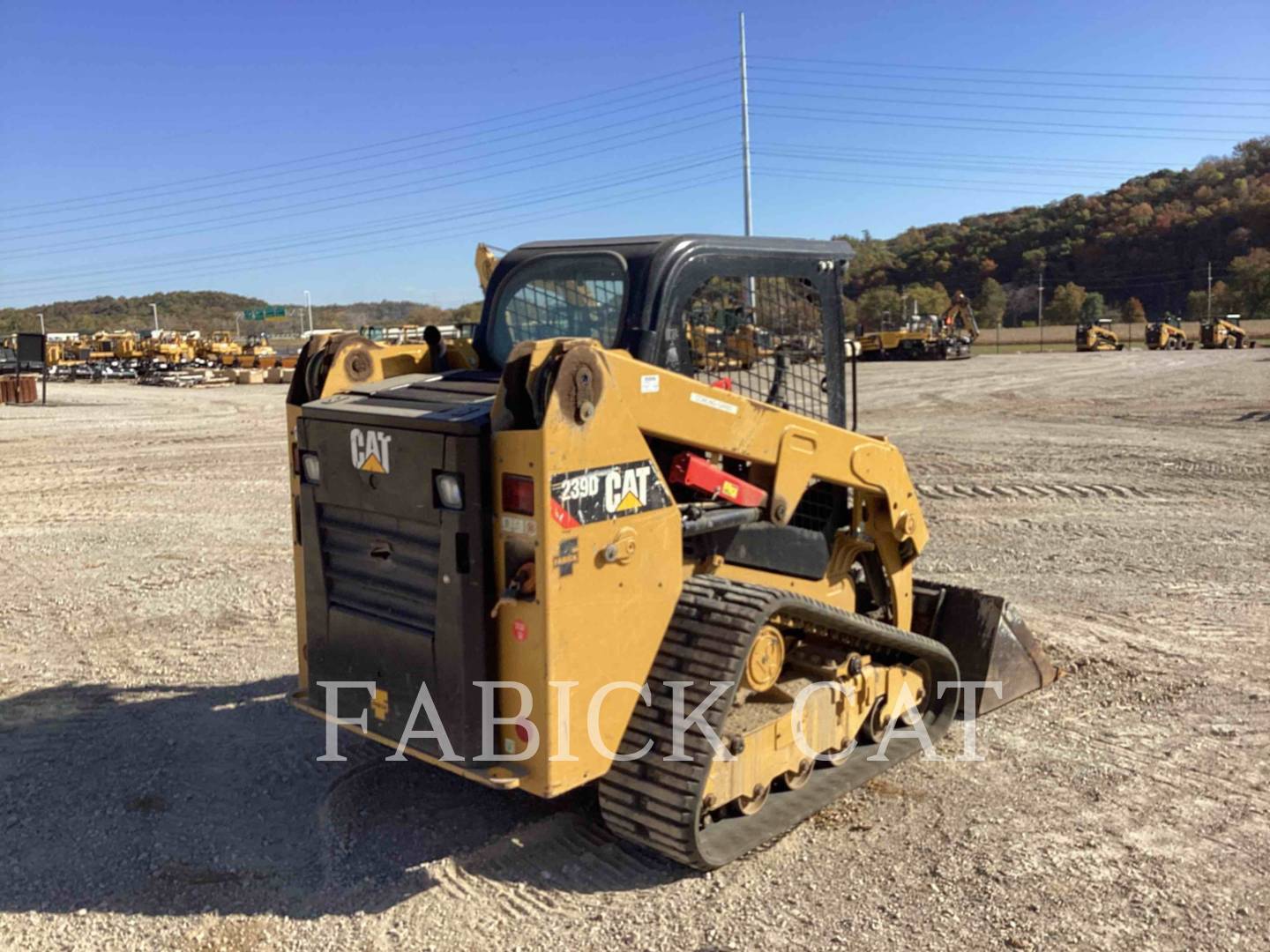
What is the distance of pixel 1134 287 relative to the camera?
2820 inches

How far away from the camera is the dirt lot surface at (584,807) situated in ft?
12.4

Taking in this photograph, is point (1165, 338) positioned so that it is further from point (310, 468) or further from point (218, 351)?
point (310, 468)

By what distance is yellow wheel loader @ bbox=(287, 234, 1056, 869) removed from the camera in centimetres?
357

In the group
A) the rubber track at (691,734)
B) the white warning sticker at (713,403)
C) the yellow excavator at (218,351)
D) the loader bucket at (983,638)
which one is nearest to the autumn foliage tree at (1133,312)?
the yellow excavator at (218,351)

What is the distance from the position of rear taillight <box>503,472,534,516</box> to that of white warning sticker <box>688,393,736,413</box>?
2.47 feet

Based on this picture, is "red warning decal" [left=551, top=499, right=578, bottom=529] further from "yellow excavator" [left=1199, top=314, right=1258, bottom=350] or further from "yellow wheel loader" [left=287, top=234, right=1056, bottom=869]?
"yellow excavator" [left=1199, top=314, right=1258, bottom=350]

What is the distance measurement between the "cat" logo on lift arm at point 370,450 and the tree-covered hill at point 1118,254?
5954cm

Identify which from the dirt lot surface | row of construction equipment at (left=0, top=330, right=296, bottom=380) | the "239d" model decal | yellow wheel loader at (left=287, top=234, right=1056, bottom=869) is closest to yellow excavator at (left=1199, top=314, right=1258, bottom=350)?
row of construction equipment at (left=0, top=330, right=296, bottom=380)

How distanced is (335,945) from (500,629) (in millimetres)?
1211

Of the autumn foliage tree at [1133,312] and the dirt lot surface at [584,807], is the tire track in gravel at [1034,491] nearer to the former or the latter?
the dirt lot surface at [584,807]

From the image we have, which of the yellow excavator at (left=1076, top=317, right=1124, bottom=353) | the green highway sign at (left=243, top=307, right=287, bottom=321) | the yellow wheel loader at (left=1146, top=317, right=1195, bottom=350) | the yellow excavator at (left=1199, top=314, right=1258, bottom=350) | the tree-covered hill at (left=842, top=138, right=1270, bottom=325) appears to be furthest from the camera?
the green highway sign at (left=243, top=307, right=287, bottom=321)

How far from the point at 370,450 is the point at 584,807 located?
1.82m

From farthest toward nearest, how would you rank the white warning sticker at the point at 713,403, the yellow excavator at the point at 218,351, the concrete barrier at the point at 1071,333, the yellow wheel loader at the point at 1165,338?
the concrete barrier at the point at 1071,333
the yellow excavator at the point at 218,351
the yellow wheel loader at the point at 1165,338
the white warning sticker at the point at 713,403

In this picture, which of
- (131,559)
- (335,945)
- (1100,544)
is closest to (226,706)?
(335,945)
